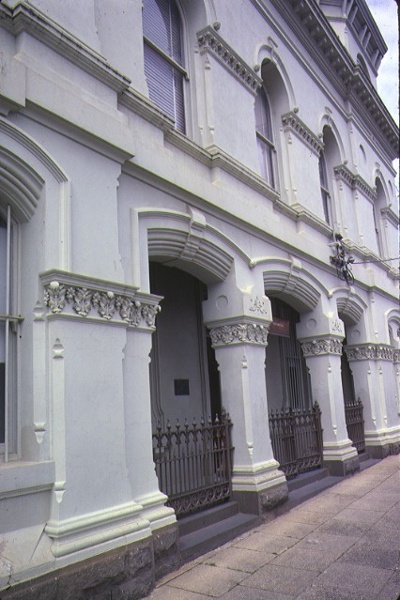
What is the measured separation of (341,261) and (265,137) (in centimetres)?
334

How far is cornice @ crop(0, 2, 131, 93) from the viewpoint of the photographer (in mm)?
4934

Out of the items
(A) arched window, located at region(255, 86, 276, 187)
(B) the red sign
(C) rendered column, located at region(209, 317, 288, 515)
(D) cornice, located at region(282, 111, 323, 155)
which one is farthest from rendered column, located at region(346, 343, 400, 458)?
(C) rendered column, located at region(209, 317, 288, 515)

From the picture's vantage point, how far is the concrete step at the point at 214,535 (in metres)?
5.96

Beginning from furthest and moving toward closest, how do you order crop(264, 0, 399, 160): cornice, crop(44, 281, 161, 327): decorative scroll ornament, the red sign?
1. crop(264, 0, 399, 160): cornice
2. the red sign
3. crop(44, 281, 161, 327): decorative scroll ornament

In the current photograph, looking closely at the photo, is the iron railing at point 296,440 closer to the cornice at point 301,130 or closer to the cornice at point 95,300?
the cornice at point 95,300

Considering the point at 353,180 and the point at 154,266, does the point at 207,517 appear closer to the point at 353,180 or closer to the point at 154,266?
the point at 154,266

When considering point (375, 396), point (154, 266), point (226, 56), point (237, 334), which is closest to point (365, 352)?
point (375, 396)

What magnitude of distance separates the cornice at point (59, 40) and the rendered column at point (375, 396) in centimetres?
963

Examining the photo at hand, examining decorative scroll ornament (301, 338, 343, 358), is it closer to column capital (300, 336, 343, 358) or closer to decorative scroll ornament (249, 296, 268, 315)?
column capital (300, 336, 343, 358)

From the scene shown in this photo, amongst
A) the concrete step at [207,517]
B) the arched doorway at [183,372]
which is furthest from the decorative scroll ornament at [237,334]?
the concrete step at [207,517]

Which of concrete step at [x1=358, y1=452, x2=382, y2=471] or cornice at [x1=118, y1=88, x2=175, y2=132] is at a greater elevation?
cornice at [x1=118, y1=88, x2=175, y2=132]

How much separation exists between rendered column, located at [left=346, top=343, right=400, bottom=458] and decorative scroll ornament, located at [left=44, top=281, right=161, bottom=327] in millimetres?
8786

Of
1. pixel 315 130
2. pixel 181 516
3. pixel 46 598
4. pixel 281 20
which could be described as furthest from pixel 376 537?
pixel 281 20

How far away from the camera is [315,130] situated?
477 inches
